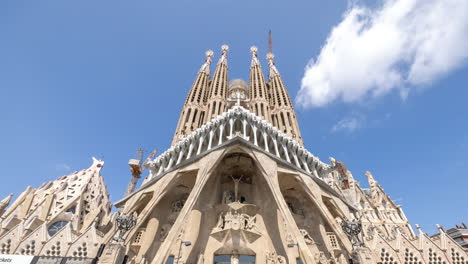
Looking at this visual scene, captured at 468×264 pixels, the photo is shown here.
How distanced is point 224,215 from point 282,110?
1973 cm

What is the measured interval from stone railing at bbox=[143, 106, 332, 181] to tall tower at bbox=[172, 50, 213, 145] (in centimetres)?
739

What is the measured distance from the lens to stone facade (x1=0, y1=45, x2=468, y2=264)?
1583 cm

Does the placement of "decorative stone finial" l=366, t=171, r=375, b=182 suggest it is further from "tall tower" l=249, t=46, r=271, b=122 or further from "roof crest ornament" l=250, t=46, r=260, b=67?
"roof crest ornament" l=250, t=46, r=260, b=67

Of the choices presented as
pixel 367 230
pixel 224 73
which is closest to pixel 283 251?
pixel 367 230

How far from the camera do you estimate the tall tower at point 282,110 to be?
31125 millimetres

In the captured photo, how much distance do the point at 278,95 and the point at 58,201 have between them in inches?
1203

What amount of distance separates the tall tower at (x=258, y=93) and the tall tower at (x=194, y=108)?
24.2ft

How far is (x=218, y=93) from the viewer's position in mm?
34469

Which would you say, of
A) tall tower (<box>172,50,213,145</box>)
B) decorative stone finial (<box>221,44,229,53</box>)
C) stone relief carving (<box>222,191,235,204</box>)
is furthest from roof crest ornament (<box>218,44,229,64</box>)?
stone relief carving (<box>222,191,235,204</box>)

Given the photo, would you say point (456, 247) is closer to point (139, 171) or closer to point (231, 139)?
point (231, 139)

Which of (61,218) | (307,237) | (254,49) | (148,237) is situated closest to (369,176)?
(307,237)

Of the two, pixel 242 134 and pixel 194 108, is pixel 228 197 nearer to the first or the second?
pixel 242 134

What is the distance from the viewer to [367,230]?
21562 mm

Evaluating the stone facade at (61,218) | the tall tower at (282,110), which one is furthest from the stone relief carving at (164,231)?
the tall tower at (282,110)
